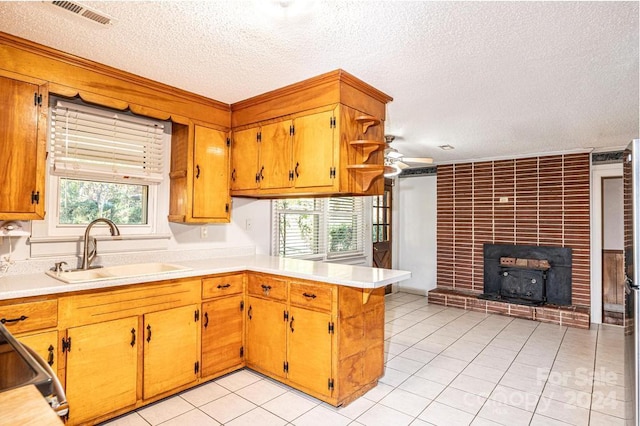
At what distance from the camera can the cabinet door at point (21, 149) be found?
2156mm

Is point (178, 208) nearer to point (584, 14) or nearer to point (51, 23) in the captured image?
point (51, 23)

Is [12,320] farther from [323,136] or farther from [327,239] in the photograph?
[327,239]

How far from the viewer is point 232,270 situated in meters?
2.94

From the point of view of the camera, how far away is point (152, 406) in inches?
97.0

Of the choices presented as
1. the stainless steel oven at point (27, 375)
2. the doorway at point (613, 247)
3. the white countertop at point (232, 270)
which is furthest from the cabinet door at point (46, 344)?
the doorway at point (613, 247)

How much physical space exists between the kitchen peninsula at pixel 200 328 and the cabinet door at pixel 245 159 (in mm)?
753

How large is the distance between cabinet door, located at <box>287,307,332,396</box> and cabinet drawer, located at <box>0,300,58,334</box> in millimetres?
1482

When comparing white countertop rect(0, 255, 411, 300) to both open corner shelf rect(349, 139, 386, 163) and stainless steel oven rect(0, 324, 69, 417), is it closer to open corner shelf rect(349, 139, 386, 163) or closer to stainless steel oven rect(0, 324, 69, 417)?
open corner shelf rect(349, 139, 386, 163)

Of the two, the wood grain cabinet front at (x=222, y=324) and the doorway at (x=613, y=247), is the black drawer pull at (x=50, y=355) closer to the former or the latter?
the wood grain cabinet front at (x=222, y=324)

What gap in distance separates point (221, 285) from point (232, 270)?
0.48 ft

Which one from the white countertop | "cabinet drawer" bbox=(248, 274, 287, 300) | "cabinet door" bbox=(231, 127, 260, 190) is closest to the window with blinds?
"cabinet door" bbox=(231, 127, 260, 190)

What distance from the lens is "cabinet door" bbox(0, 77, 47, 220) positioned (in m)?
2.16

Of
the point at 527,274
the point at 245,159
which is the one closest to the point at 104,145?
the point at 245,159

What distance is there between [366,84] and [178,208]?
1.90 meters
